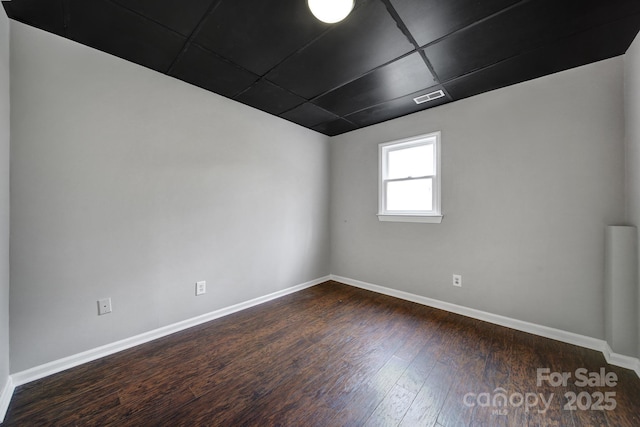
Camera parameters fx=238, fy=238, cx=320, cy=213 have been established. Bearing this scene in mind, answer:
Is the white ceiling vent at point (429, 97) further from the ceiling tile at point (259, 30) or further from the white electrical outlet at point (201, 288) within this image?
the white electrical outlet at point (201, 288)

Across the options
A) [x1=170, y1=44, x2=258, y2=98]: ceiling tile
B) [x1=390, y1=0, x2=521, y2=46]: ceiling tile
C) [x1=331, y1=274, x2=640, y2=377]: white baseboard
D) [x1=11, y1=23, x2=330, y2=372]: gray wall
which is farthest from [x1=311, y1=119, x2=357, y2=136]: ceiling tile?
[x1=331, y1=274, x2=640, y2=377]: white baseboard

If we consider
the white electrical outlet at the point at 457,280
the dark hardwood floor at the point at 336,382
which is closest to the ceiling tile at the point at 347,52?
the white electrical outlet at the point at 457,280

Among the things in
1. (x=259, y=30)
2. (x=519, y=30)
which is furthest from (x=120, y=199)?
(x=519, y=30)

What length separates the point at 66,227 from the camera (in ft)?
5.74

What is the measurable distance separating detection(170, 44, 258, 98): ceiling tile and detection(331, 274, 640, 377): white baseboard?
3.03 metres

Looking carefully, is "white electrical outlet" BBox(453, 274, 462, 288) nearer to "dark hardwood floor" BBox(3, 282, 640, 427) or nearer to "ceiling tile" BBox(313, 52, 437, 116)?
"dark hardwood floor" BBox(3, 282, 640, 427)

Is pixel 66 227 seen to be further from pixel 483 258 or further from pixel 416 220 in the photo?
pixel 483 258

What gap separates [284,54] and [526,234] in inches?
108

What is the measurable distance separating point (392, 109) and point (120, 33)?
2.64 meters

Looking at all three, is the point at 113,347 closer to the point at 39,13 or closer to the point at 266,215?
the point at 266,215

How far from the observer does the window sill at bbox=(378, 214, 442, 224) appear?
111 inches

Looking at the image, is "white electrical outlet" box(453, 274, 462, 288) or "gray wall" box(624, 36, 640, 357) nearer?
"gray wall" box(624, 36, 640, 357)

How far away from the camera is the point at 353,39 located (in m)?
1.79

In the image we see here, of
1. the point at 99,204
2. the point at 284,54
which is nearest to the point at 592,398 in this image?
the point at 284,54
